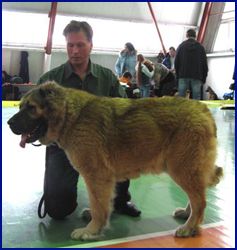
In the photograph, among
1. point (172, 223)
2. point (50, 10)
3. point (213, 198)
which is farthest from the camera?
point (50, 10)

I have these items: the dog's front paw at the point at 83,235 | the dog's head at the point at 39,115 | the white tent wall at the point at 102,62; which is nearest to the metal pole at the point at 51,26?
the white tent wall at the point at 102,62

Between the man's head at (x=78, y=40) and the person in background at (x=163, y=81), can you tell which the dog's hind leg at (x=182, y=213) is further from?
the person in background at (x=163, y=81)

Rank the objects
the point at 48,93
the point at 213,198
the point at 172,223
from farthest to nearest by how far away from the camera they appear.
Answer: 1. the point at 213,198
2. the point at 172,223
3. the point at 48,93

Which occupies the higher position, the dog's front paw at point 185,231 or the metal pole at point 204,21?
the metal pole at point 204,21

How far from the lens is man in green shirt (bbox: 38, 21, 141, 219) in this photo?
3377mm

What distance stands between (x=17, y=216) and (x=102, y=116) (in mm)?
1209

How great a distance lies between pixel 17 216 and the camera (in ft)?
11.1

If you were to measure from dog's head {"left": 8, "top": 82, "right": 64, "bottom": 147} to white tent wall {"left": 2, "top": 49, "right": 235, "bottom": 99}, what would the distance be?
12.8m

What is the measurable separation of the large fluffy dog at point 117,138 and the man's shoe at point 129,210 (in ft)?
1.58

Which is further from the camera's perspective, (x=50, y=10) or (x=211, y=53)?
(x=211, y=53)

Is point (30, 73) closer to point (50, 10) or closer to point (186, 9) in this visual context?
point (50, 10)

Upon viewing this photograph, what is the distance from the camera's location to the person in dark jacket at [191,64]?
A: 9062 millimetres

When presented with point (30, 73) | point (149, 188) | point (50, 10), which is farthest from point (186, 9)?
point (149, 188)

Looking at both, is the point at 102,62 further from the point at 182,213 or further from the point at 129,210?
the point at 182,213
